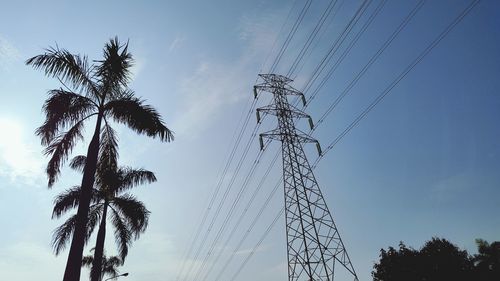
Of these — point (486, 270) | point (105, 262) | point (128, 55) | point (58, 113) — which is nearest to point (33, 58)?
point (58, 113)

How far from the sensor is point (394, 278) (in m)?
37.8

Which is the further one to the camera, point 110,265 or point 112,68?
point 110,265

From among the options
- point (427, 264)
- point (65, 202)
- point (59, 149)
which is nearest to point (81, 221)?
point (59, 149)

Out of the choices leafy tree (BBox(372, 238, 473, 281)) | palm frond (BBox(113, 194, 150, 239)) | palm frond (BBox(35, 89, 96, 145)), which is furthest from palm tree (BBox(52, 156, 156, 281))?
leafy tree (BBox(372, 238, 473, 281))

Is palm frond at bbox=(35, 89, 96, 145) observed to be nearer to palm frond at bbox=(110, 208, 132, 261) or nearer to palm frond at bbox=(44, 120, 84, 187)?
palm frond at bbox=(44, 120, 84, 187)

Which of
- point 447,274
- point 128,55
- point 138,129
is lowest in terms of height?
point 447,274

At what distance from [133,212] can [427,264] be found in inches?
→ 1338

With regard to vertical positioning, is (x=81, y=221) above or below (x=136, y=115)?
below

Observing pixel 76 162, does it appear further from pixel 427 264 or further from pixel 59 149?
pixel 427 264

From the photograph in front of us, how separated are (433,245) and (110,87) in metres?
41.8

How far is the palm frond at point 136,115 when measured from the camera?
1188 cm

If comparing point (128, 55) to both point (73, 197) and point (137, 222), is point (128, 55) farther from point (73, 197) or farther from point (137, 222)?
point (137, 222)

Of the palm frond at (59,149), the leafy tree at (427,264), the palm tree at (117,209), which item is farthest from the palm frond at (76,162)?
the leafy tree at (427,264)

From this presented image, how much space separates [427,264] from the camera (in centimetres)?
3706
